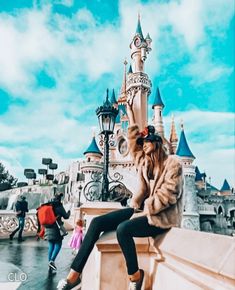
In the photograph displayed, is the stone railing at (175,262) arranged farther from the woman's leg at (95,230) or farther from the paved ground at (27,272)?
the paved ground at (27,272)

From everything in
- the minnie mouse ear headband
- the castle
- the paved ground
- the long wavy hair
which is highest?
the castle

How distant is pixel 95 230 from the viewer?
218cm

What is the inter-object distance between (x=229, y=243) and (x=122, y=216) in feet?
3.54

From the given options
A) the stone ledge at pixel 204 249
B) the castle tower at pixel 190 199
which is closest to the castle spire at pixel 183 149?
the castle tower at pixel 190 199

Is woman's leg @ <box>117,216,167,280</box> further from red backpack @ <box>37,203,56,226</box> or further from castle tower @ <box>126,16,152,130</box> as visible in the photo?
castle tower @ <box>126,16,152,130</box>

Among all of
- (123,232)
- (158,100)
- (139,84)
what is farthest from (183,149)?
(123,232)

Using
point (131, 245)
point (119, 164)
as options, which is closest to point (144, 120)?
point (119, 164)

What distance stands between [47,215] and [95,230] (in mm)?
2673

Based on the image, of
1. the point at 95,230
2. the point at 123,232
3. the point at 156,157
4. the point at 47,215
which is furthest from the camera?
the point at 47,215

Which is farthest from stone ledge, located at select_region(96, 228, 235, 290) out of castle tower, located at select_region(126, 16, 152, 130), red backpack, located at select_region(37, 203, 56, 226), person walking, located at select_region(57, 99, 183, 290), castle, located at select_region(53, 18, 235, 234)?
castle tower, located at select_region(126, 16, 152, 130)

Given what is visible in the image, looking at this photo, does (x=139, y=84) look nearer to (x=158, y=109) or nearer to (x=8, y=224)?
(x=158, y=109)

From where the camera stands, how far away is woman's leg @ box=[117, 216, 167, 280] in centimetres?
199

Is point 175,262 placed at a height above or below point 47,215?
below

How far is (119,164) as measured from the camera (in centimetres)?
3641
